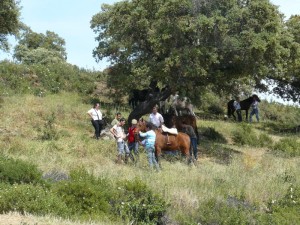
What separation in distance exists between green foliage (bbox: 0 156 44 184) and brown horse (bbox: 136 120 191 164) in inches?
245

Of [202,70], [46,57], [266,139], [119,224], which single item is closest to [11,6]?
[202,70]

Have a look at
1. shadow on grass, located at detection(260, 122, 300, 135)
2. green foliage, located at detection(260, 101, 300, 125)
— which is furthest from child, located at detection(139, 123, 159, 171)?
green foliage, located at detection(260, 101, 300, 125)

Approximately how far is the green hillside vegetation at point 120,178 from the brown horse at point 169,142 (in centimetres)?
46

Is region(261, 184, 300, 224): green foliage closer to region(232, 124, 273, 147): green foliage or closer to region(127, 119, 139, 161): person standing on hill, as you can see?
region(127, 119, 139, 161): person standing on hill

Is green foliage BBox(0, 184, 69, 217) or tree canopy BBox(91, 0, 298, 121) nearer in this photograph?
green foliage BBox(0, 184, 69, 217)

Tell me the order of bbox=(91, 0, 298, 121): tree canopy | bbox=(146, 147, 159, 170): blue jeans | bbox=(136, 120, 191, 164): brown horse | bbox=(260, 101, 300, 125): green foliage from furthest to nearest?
bbox=(260, 101, 300, 125): green foliage
bbox=(91, 0, 298, 121): tree canopy
bbox=(136, 120, 191, 164): brown horse
bbox=(146, 147, 159, 170): blue jeans

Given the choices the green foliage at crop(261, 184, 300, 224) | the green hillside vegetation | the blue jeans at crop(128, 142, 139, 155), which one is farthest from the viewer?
the blue jeans at crop(128, 142, 139, 155)

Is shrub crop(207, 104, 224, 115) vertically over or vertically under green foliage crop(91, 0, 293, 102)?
under

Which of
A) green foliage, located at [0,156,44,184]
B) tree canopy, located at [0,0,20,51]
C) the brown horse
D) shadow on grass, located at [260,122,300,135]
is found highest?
tree canopy, located at [0,0,20,51]

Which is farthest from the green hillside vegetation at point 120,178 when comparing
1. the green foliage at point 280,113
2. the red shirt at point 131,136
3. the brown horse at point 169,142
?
the green foliage at point 280,113

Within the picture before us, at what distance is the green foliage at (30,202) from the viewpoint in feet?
32.4

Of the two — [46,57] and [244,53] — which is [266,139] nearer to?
[244,53]

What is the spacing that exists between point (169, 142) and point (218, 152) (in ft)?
16.5

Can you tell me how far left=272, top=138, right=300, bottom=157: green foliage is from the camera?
77.8 feet
